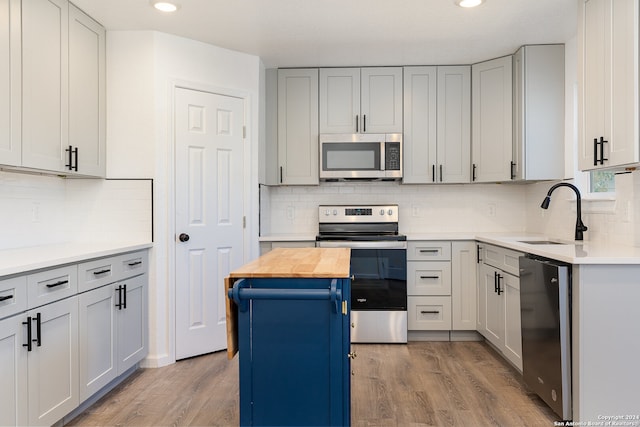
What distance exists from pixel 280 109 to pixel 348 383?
2.85 metres

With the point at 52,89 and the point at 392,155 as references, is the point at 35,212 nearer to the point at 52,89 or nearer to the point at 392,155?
the point at 52,89

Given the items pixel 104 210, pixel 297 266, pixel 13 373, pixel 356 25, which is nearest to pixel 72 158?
pixel 104 210

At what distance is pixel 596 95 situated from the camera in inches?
96.8

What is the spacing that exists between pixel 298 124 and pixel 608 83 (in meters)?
2.49

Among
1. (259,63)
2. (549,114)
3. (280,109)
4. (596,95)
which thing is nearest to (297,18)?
(259,63)

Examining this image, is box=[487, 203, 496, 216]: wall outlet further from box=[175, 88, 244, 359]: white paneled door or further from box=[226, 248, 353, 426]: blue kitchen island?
box=[226, 248, 353, 426]: blue kitchen island

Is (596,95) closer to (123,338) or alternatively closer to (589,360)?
(589,360)

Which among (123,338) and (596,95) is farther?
(123,338)

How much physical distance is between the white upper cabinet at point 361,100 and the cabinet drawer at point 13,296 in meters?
2.78

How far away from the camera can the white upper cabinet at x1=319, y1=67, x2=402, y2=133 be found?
4.09 metres

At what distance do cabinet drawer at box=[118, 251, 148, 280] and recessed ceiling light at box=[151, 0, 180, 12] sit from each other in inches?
64.1

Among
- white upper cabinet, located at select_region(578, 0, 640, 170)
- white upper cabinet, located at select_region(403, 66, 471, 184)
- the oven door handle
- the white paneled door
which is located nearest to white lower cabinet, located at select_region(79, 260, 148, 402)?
the white paneled door

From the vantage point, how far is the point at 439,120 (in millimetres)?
4082

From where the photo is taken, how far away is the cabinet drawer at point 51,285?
199 centimetres
